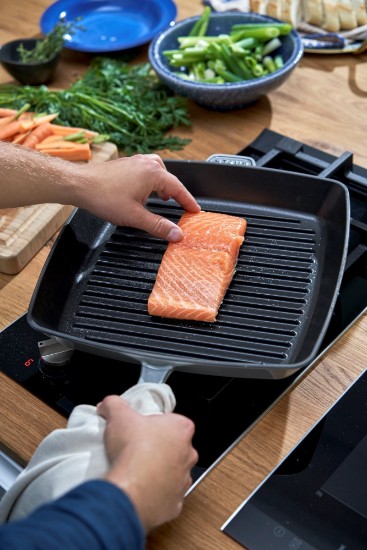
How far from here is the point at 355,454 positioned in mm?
1107

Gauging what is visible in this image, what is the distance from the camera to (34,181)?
1.35 meters

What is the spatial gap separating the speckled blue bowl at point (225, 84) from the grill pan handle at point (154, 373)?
3.01 ft

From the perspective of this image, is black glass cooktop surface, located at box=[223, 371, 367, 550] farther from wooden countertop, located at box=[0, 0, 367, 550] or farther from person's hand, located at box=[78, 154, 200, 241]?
person's hand, located at box=[78, 154, 200, 241]

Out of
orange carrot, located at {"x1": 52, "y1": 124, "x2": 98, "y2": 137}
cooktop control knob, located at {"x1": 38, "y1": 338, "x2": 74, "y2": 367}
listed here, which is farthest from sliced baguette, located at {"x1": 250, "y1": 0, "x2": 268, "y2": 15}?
cooktop control knob, located at {"x1": 38, "y1": 338, "x2": 74, "y2": 367}

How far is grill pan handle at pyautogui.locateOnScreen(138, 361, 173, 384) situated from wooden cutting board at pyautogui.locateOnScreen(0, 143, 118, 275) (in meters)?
0.52

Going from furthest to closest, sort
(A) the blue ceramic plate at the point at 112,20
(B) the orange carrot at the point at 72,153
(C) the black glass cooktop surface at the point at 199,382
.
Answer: (A) the blue ceramic plate at the point at 112,20 < (B) the orange carrot at the point at 72,153 < (C) the black glass cooktop surface at the point at 199,382

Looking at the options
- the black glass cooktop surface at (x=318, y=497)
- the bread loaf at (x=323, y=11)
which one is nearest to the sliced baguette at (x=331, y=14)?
the bread loaf at (x=323, y=11)

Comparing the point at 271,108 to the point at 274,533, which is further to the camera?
the point at 271,108

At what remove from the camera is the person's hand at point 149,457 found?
87cm

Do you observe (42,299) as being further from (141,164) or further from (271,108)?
(271,108)

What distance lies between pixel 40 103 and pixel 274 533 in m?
1.29

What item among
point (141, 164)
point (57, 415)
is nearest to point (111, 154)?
point (141, 164)

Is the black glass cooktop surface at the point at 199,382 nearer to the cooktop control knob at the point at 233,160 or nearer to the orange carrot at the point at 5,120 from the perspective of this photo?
the cooktop control knob at the point at 233,160

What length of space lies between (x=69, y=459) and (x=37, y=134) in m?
1.02
